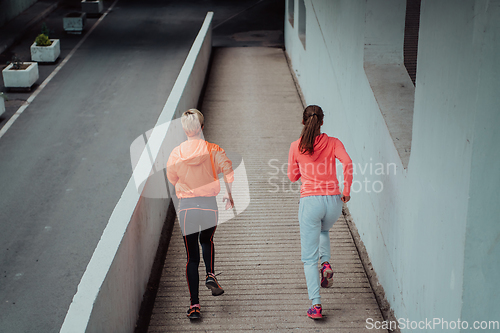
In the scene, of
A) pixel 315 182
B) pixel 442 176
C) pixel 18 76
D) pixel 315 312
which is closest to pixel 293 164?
pixel 315 182

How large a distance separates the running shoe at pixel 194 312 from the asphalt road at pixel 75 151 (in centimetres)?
255

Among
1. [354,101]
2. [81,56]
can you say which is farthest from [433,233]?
[81,56]

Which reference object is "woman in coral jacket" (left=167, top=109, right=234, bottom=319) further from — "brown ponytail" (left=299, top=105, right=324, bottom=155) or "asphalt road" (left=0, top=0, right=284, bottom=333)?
"asphalt road" (left=0, top=0, right=284, bottom=333)

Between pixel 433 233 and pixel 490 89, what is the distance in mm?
1135

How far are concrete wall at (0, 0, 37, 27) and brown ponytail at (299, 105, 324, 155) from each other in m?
22.3

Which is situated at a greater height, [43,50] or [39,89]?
[43,50]

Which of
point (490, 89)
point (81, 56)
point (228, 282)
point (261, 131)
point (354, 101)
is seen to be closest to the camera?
point (490, 89)

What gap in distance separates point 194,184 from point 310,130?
1.09 metres

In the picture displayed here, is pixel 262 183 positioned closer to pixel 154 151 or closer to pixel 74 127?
pixel 154 151

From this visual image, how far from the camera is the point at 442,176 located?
3.17 metres

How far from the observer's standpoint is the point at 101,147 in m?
11.7

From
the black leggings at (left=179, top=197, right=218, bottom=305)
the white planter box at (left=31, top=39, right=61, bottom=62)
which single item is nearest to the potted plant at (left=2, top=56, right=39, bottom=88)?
the white planter box at (left=31, top=39, right=61, bottom=62)

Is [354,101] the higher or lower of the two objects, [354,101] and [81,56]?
the higher

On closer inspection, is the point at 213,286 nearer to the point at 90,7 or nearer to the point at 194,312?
the point at 194,312
